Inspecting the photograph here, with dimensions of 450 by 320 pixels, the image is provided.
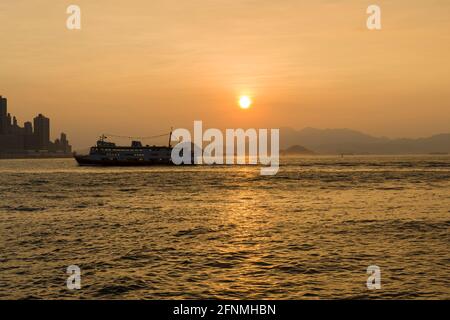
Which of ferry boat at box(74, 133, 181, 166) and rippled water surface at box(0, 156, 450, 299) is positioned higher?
ferry boat at box(74, 133, 181, 166)

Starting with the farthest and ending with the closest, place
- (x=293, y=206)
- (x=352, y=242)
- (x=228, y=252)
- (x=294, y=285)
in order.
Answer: (x=293, y=206) < (x=352, y=242) < (x=228, y=252) < (x=294, y=285)

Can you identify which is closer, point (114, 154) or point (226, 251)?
point (226, 251)

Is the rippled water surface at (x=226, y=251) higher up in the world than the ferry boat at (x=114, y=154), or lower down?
lower down

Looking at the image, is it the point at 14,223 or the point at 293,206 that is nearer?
the point at 14,223

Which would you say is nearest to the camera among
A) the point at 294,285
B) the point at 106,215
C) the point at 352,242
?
the point at 294,285

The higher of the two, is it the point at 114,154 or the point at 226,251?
the point at 114,154

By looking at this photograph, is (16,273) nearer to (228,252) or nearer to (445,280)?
(228,252)

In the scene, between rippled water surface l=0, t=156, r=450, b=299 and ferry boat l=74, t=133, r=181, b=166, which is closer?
rippled water surface l=0, t=156, r=450, b=299

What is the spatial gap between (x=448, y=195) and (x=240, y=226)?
124 feet

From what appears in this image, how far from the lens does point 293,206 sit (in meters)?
49.2

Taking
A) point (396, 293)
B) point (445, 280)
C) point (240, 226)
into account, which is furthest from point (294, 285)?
point (240, 226)

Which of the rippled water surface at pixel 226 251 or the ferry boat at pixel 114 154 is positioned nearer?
the rippled water surface at pixel 226 251
